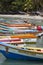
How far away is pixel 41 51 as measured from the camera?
15414 millimetres

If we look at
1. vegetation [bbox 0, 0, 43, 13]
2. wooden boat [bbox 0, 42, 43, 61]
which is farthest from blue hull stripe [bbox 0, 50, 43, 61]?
vegetation [bbox 0, 0, 43, 13]

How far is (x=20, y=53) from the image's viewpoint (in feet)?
50.9

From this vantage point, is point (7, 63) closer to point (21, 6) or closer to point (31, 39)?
point (31, 39)

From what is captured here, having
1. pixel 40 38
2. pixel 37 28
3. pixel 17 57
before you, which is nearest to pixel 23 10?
pixel 37 28

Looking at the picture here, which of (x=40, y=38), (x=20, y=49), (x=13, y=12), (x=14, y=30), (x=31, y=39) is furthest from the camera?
(x=13, y=12)

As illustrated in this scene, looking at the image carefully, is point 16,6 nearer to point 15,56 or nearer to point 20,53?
point 15,56

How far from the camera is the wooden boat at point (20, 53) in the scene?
15266mm

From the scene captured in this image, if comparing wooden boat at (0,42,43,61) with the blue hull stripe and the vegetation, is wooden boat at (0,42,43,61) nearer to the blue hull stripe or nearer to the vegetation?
the blue hull stripe

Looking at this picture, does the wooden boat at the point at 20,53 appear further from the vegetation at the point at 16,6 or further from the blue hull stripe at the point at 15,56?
the vegetation at the point at 16,6

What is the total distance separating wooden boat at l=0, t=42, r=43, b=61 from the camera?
50.1 feet

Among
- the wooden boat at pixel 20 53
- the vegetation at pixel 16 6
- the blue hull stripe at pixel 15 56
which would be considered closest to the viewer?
the wooden boat at pixel 20 53

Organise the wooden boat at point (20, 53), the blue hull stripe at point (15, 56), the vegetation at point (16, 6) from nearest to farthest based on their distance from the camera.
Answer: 1. the wooden boat at point (20, 53)
2. the blue hull stripe at point (15, 56)
3. the vegetation at point (16, 6)

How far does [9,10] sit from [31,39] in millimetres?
46161

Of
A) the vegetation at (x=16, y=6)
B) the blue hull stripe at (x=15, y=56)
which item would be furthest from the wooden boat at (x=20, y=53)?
the vegetation at (x=16, y=6)
